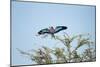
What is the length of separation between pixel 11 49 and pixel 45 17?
539 millimetres

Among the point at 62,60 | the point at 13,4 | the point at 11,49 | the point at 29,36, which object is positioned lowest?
the point at 62,60

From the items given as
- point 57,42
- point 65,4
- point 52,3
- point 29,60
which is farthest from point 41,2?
point 29,60

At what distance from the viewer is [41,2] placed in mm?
2332

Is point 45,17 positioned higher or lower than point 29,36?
higher

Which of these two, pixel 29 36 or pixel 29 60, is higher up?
pixel 29 36

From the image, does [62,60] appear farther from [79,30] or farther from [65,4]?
[65,4]

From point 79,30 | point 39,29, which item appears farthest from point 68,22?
point 39,29

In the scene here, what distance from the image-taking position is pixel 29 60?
89.6 inches

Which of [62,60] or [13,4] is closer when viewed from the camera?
[13,4]

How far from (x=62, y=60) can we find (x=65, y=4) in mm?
677

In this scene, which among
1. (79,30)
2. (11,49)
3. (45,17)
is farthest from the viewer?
(79,30)

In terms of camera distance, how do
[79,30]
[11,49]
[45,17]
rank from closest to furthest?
[11,49]
[45,17]
[79,30]
